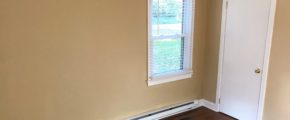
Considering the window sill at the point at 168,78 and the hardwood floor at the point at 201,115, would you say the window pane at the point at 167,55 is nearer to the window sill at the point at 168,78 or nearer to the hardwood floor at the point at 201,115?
the window sill at the point at 168,78

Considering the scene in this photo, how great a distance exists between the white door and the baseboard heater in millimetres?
511

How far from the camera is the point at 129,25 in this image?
10.0ft

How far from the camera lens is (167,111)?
3.67m

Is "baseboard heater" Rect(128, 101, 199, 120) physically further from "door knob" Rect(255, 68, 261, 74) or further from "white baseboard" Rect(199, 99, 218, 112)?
"door knob" Rect(255, 68, 261, 74)

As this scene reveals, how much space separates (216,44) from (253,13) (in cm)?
73

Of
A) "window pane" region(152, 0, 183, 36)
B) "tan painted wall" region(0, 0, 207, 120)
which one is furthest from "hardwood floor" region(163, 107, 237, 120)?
"window pane" region(152, 0, 183, 36)

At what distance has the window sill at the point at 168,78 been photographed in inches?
135

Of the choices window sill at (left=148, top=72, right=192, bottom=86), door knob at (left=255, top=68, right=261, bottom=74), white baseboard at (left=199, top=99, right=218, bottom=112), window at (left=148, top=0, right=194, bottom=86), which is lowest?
white baseboard at (left=199, top=99, right=218, bottom=112)

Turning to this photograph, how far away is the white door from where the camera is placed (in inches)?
121

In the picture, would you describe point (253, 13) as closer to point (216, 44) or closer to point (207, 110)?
point (216, 44)

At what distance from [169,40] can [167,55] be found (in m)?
0.22

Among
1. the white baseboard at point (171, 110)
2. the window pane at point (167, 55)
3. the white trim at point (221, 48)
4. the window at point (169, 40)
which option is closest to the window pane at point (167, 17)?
the window at point (169, 40)

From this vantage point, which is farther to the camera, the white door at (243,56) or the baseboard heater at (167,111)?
the baseboard heater at (167,111)

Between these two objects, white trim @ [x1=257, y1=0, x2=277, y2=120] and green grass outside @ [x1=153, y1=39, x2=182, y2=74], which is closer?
white trim @ [x1=257, y1=0, x2=277, y2=120]
